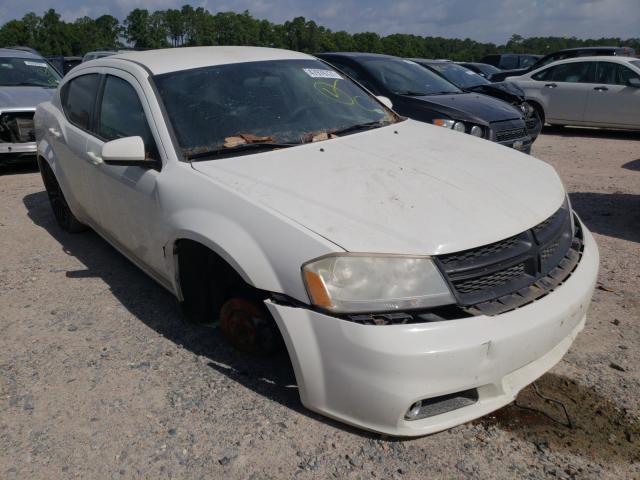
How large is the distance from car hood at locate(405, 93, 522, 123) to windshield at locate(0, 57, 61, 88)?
6002 mm

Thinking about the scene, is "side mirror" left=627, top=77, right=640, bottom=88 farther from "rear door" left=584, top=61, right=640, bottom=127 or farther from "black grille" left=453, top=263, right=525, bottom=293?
"black grille" left=453, top=263, right=525, bottom=293

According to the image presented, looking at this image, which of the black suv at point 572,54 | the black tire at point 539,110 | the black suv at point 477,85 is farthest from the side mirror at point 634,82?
the black suv at point 572,54

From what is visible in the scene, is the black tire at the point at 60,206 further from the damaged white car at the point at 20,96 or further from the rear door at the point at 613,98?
the rear door at the point at 613,98

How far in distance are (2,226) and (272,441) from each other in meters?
4.39

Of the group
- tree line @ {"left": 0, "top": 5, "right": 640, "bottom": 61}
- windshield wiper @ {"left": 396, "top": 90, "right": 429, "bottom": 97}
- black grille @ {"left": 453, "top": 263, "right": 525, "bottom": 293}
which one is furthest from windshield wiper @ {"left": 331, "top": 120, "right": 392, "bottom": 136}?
tree line @ {"left": 0, "top": 5, "right": 640, "bottom": 61}

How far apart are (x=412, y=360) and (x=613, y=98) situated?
10299 mm

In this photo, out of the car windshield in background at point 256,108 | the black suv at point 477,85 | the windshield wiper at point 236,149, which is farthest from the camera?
the black suv at point 477,85

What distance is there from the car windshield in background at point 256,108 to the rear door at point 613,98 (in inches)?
330

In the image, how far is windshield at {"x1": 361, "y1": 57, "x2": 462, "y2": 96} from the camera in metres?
7.23

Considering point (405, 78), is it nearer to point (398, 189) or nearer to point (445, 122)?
point (445, 122)

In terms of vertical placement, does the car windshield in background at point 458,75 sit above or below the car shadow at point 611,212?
above

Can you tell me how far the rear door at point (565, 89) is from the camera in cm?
1089

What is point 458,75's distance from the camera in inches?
395

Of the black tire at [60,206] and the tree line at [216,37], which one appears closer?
the black tire at [60,206]
